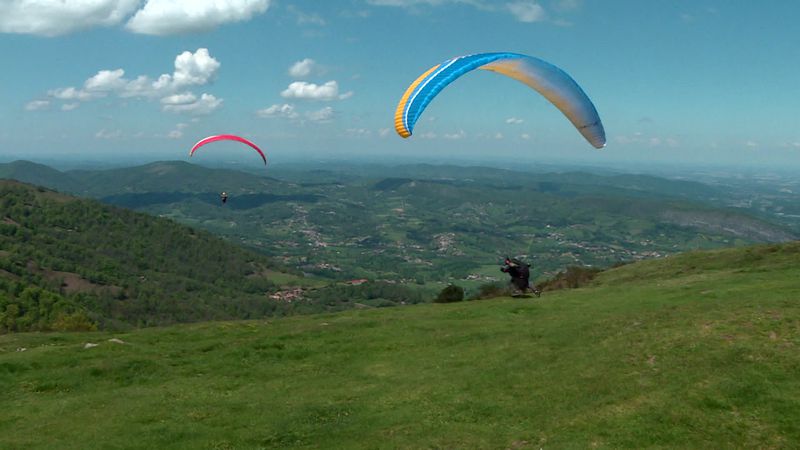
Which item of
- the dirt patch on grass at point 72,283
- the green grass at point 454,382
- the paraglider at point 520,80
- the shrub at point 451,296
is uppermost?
the paraglider at point 520,80

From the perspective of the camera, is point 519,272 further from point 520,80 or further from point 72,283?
point 72,283

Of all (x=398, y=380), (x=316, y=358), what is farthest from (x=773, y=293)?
(x=316, y=358)

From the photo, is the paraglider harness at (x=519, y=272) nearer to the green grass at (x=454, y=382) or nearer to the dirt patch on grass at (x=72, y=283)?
the green grass at (x=454, y=382)

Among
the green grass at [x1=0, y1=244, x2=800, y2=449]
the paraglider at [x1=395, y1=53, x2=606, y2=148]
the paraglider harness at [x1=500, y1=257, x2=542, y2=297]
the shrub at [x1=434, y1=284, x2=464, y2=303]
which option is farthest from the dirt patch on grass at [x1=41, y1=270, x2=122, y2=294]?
the paraglider at [x1=395, y1=53, x2=606, y2=148]

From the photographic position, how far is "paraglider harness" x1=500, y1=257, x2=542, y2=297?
3491cm

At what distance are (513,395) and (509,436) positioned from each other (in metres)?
3.26

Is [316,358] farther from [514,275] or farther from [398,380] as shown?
[514,275]

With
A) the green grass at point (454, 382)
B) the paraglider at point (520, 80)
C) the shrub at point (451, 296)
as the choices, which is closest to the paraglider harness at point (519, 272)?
the green grass at point (454, 382)

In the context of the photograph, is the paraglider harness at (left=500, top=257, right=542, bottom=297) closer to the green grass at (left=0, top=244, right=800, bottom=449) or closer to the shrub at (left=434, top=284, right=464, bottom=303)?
the green grass at (left=0, top=244, right=800, bottom=449)

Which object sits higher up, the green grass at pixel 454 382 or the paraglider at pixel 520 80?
the paraglider at pixel 520 80

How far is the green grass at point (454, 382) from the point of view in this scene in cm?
1520

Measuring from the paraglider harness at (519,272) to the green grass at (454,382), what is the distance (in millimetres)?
4007

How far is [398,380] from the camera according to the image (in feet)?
70.8

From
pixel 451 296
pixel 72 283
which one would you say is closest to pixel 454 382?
pixel 451 296
